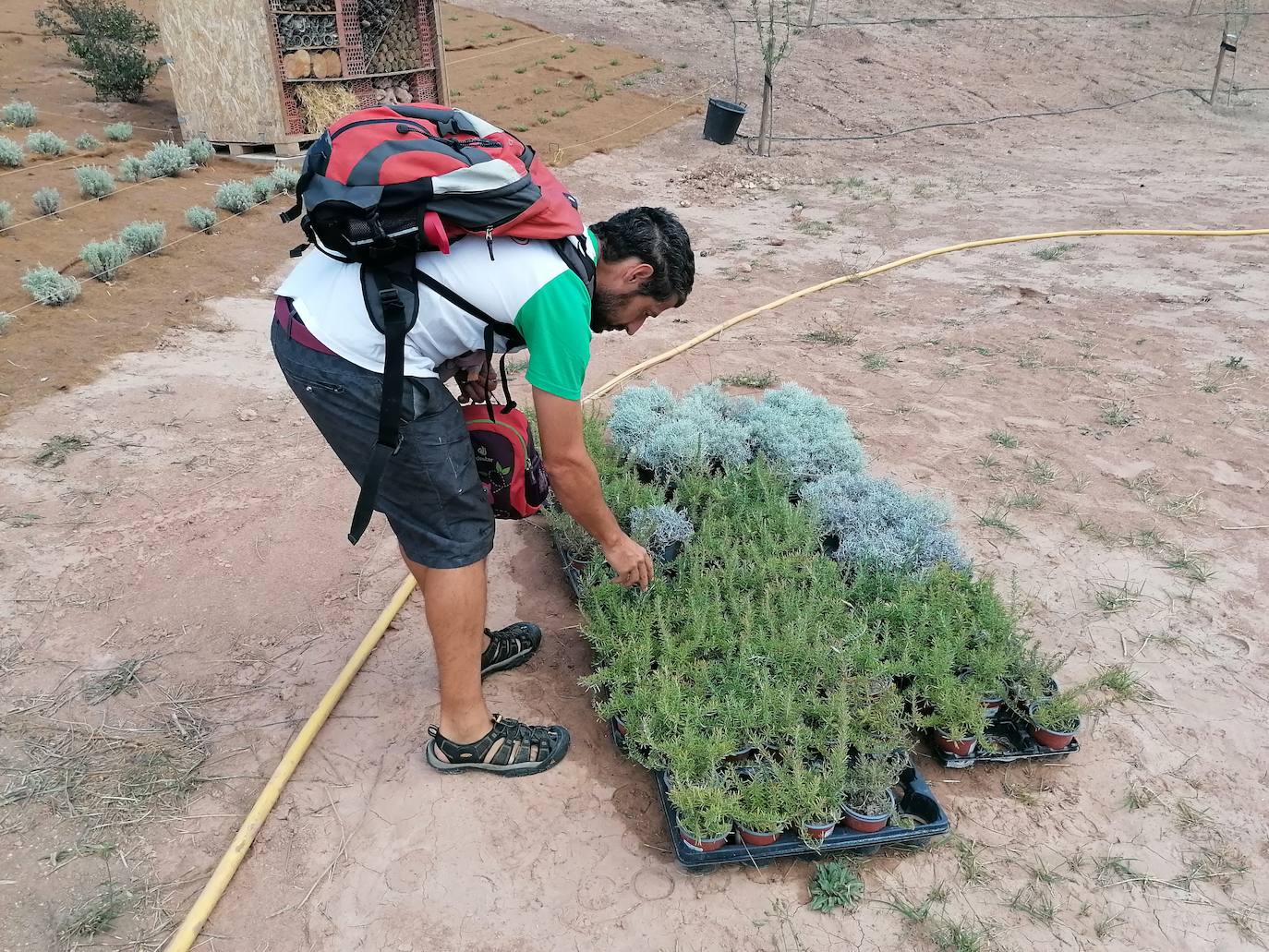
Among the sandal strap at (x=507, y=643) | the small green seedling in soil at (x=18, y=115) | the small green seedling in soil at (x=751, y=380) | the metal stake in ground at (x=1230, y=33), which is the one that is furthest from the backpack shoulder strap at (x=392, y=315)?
the metal stake in ground at (x=1230, y=33)

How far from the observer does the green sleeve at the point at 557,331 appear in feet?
6.45

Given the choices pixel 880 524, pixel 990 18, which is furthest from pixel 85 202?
pixel 990 18

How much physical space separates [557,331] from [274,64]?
825 cm

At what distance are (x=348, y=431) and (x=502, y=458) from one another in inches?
20.8

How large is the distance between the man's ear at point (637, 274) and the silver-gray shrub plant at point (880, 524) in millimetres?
1633

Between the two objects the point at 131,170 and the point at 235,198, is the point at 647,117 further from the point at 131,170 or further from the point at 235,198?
the point at 131,170

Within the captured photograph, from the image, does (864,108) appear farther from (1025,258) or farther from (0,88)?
(0,88)

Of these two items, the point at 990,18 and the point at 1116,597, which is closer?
the point at 1116,597

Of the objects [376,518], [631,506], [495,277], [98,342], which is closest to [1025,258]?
[631,506]

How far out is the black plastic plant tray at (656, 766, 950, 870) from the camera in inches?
93.9

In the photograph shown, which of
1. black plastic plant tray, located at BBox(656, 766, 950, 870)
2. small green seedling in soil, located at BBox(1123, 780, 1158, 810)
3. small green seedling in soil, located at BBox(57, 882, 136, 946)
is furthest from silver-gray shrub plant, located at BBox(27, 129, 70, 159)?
small green seedling in soil, located at BBox(1123, 780, 1158, 810)

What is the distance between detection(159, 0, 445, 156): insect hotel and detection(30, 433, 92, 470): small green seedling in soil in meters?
5.79

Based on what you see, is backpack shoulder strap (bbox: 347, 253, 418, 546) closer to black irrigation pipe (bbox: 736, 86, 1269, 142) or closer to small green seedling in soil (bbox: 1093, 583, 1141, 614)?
small green seedling in soil (bbox: 1093, 583, 1141, 614)

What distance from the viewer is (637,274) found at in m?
2.17
